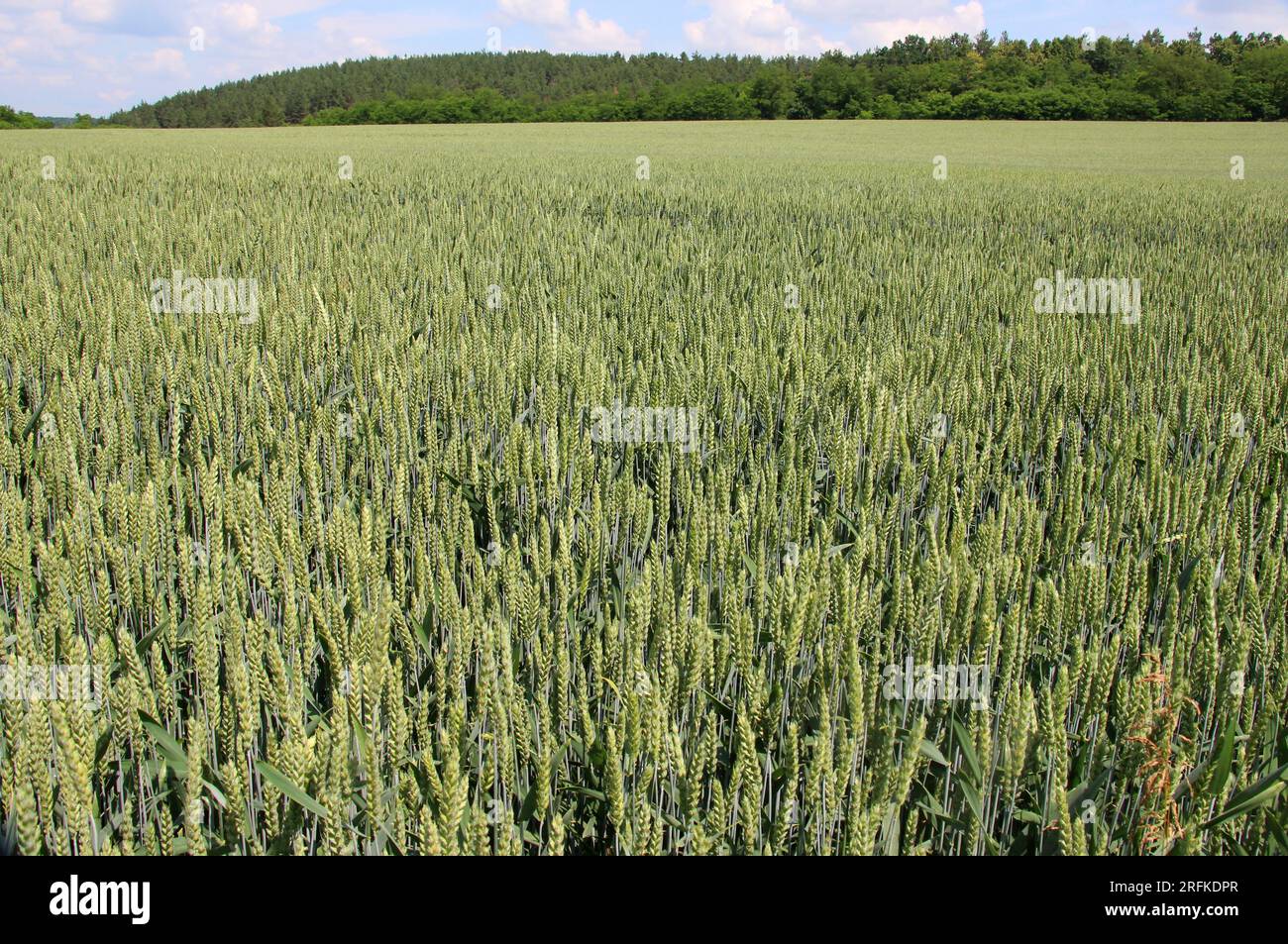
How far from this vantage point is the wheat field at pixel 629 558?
1.32 m

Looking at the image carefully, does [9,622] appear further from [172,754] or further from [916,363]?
[916,363]

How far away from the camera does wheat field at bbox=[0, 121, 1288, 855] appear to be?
132cm

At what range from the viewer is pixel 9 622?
74.3 inches

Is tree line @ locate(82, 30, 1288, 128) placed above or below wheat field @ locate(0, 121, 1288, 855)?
above

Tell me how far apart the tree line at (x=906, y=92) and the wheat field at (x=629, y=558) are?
41.2 m

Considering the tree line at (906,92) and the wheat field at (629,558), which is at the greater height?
the tree line at (906,92)

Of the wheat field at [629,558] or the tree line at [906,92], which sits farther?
the tree line at [906,92]

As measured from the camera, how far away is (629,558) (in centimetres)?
223

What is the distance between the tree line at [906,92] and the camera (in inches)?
1593

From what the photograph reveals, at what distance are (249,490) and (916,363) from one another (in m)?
2.86

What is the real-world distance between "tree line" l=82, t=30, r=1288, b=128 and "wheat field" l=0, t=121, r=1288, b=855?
41170 mm

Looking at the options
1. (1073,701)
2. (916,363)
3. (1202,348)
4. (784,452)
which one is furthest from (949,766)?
(1202,348)

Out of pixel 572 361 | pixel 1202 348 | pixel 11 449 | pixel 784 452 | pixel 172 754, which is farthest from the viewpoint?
pixel 1202 348
